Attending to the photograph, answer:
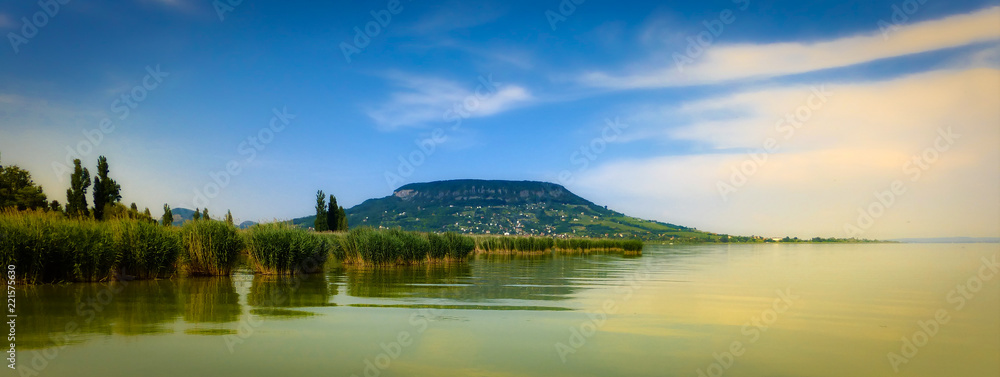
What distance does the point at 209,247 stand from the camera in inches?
746

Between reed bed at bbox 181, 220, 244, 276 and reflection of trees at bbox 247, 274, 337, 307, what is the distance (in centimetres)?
116

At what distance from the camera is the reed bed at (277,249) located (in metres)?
20.3

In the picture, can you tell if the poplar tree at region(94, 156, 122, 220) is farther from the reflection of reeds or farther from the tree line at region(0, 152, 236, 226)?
the reflection of reeds

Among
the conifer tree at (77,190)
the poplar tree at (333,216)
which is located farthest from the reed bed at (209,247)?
the poplar tree at (333,216)

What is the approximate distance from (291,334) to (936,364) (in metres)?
9.84

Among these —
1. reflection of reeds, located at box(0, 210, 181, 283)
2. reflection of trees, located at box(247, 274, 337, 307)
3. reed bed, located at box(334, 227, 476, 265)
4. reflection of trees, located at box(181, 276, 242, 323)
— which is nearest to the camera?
reflection of trees, located at box(181, 276, 242, 323)

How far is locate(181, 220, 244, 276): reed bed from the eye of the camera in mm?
18703

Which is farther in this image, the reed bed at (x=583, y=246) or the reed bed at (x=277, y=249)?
the reed bed at (x=583, y=246)

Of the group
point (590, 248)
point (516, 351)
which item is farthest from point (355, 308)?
point (590, 248)

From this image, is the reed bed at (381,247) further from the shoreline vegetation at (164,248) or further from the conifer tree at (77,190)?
the conifer tree at (77,190)

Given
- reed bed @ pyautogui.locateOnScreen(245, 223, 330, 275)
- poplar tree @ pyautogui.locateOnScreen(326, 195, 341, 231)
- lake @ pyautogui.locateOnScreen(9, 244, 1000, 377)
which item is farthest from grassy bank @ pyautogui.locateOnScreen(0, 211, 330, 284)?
poplar tree @ pyautogui.locateOnScreen(326, 195, 341, 231)

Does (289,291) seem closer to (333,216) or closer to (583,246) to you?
(583,246)

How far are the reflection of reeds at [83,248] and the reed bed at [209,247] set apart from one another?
0.56 metres

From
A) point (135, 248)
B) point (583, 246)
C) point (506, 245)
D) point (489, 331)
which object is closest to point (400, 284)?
point (135, 248)
